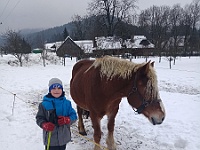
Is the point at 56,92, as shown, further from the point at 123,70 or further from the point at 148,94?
the point at 148,94

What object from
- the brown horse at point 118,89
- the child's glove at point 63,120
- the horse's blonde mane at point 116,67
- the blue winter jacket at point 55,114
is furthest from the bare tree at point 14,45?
the child's glove at point 63,120

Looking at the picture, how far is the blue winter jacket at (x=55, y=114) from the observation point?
8.39 ft

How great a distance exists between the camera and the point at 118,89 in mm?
3068

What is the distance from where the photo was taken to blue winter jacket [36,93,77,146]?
2.56 meters

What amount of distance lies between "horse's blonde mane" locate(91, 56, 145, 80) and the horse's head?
6.0 inches

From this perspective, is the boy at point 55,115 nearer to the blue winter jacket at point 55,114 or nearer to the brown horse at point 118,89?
the blue winter jacket at point 55,114

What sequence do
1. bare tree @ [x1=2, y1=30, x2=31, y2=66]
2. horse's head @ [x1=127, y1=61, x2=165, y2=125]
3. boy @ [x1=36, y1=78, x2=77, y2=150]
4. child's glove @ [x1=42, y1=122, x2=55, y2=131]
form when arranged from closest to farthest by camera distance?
1. child's glove @ [x1=42, y1=122, x2=55, y2=131]
2. boy @ [x1=36, y1=78, x2=77, y2=150]
3. horse's head @ [x1=127, y1=61, x2=165, y2=125]
4. bare tree @ [x1=2, y1=30, x2=31, y2=66]

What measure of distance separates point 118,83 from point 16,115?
380 centimetres

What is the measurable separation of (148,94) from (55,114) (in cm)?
126

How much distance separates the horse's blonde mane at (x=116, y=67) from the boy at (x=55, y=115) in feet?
2.79

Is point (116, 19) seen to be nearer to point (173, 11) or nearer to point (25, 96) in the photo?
point (173, 11)

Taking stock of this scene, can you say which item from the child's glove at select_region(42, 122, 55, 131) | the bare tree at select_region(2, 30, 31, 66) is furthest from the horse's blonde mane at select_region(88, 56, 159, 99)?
the bare tree at select_region(2, 30, 31, 66)

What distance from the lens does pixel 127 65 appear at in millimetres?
3061

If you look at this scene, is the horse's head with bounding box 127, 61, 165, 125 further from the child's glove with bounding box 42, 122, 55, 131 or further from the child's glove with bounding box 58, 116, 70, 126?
the child's glove with bounding box 42, 122, 55, 131
